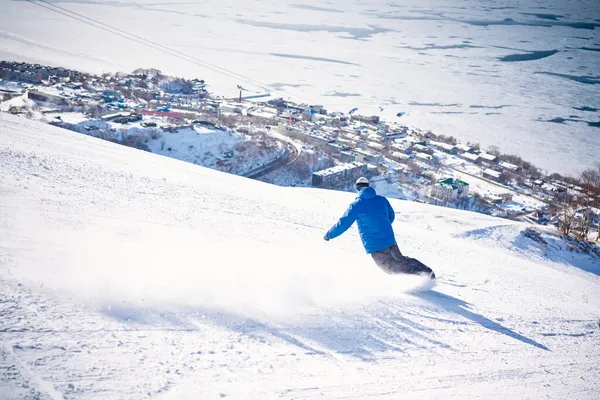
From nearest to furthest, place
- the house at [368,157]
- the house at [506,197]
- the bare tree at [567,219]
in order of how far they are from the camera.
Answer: the bare tree at [567,219] < the house at [506,197] < the house at [368,157]

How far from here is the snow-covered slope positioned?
2.42 m

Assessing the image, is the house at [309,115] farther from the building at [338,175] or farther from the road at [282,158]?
the building at [338,175]

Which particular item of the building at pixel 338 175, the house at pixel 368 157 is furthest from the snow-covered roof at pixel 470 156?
the building at pixel 338 175

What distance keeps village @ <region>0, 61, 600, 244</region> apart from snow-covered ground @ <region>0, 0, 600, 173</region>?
349cm

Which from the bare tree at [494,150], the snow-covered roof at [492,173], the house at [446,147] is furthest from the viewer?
the house at [446,147]

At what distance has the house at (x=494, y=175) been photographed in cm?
2889

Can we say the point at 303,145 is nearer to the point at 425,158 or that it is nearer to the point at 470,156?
the point at 425,158

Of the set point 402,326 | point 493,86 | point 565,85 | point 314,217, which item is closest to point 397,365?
point 402,326

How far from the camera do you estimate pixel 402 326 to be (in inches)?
140

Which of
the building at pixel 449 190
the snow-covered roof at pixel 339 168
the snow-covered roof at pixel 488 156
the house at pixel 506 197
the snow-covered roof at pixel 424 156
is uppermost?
the snow-covered roof at pixel 488 156

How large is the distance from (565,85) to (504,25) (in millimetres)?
73666

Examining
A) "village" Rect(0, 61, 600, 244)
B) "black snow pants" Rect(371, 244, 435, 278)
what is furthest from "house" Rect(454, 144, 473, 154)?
"black snow pants" Rect(371, 244, 435, 278)

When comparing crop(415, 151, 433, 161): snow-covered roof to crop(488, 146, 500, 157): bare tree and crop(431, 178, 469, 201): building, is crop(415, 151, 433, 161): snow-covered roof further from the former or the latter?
crop(431, 178, 469, 201): building

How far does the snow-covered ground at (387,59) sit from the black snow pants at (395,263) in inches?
1193
